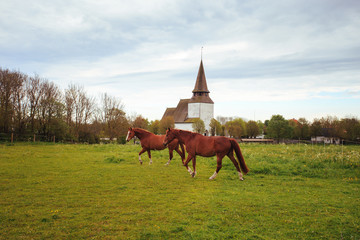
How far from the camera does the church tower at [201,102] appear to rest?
3385 inches

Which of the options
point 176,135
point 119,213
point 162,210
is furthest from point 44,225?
point 176,135

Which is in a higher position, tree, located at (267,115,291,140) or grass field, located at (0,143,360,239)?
tree, located at (267,115,291,140)

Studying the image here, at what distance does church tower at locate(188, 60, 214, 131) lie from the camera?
85969 mm

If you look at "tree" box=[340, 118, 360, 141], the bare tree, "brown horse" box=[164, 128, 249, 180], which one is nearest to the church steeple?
"tree" box=[340, 118, 360, 141]

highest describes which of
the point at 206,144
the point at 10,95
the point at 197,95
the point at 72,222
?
the point at 197,95

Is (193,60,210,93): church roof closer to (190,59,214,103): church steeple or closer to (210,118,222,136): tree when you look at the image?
(190,59,214,103): church steeple

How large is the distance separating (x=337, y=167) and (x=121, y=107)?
178 ft

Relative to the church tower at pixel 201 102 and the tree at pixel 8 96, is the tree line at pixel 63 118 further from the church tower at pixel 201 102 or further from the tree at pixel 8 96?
the church tower at pixel 201 102

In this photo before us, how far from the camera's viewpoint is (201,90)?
86.5m

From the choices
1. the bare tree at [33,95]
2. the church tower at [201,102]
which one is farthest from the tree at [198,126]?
the bare tree at [33,95]

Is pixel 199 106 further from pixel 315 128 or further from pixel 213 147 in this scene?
pixel 213 147

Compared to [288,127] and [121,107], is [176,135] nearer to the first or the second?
[121,107]

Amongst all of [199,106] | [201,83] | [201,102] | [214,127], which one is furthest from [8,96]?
[214,127]

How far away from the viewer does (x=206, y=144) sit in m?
10.6
